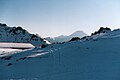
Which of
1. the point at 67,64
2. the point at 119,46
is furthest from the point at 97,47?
the point at 67,64

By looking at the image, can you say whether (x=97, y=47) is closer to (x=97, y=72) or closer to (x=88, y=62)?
(x=88, y=62)

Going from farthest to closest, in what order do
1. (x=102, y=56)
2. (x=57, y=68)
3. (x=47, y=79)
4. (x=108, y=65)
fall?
1. (x=102, y=56)
2. (x=57, y=68)
3. (x=108, y=65)
4. (x=47, y=79)

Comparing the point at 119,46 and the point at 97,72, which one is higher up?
the point at 119,46

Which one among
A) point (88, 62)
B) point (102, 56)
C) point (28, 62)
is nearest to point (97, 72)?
point (88, 62)

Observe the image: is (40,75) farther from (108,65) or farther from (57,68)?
(108,65)

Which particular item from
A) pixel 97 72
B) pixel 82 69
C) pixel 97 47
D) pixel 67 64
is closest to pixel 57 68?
pixel 67 64

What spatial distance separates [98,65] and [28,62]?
10.8m

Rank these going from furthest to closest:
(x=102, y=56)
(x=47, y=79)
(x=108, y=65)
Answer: (x=102, y=56)
(x=108, y=65)
(x=47, y=79)

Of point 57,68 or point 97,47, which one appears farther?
point 97,47

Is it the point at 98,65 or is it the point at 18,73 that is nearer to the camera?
the point at 98,65

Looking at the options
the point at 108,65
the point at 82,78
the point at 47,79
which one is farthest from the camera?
the point at 108,65

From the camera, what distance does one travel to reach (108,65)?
72.5 ft

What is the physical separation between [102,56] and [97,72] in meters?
5.94

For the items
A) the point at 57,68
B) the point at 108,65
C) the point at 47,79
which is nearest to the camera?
the point at 47,79
